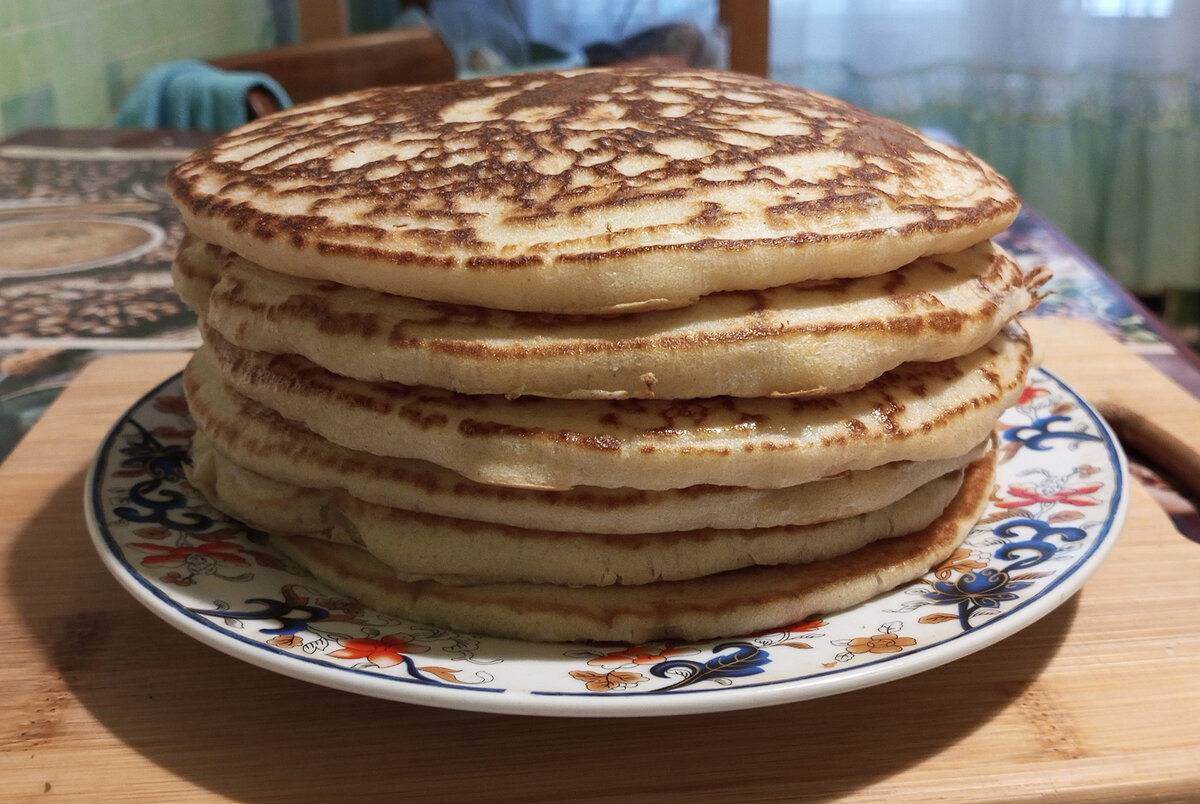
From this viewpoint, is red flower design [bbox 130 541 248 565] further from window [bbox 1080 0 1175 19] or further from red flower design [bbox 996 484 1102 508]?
window [bbox 1080 0 1175 19]

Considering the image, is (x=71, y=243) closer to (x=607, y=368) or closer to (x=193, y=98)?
(x=193, y=98)

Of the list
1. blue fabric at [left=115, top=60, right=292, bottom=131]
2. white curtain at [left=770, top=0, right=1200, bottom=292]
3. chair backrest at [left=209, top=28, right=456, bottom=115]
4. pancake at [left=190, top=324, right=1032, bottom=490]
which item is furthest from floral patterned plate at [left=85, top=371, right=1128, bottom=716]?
white curtain at [left=770, top=0, right=1200, bottom=292]

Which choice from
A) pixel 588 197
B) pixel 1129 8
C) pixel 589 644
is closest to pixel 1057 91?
pixel 1129 8

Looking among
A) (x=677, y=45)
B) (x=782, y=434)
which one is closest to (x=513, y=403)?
(x=782, y=434)

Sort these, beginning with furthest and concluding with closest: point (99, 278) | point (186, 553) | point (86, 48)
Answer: point (86, 48) → point (99, 278) → point (186, 553)

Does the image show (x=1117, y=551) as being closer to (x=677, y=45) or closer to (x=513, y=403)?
(x=513, y=403)

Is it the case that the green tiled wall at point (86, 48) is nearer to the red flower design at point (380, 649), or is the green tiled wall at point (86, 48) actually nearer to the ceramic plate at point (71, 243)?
the ceramic plate at point (71, 243)
